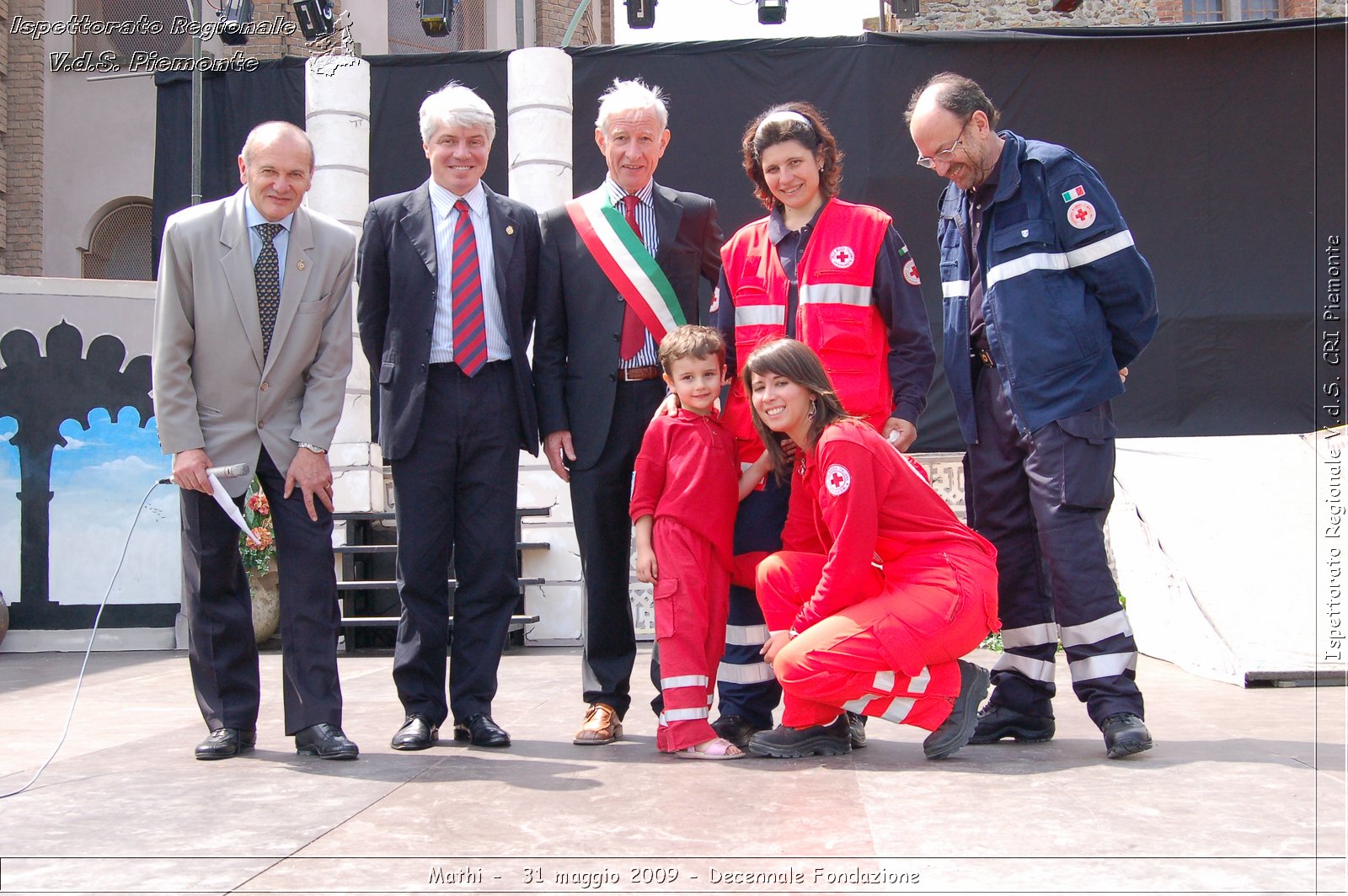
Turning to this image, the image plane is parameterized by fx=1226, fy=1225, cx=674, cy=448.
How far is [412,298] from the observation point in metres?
3.42

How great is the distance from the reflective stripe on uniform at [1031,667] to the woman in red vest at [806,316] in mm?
451

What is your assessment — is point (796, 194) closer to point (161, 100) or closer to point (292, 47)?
point (161, 100)

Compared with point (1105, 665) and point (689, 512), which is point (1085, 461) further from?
point (689, 512)

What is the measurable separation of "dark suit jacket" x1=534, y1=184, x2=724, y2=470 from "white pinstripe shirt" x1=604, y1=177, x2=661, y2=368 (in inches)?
0.7

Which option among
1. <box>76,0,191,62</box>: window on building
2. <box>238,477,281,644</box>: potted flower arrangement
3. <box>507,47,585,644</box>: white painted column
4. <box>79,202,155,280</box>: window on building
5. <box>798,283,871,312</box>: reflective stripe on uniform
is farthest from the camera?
<box>76,0,191,62</box>: window on building

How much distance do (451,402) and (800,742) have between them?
1.32 metres

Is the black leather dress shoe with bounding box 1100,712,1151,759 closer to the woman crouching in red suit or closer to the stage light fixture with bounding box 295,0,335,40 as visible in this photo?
the woman crouching in red suit

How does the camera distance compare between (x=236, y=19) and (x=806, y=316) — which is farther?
(x=236, y=19)

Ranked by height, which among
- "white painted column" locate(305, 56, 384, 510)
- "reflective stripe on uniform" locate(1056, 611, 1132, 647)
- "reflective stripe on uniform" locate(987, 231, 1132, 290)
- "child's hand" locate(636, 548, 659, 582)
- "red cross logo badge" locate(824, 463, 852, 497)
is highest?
"white painted column" locate(305, 56, 384, 510)

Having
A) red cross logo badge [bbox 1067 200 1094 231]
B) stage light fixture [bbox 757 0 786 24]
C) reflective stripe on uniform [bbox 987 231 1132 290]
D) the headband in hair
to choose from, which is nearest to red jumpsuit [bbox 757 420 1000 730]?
reflective stripe on uniform [bbox 987 231 1132 290]

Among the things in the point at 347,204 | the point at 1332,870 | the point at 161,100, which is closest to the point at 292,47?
the point at 161,100

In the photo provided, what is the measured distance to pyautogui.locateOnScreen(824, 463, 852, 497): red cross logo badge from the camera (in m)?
2.99

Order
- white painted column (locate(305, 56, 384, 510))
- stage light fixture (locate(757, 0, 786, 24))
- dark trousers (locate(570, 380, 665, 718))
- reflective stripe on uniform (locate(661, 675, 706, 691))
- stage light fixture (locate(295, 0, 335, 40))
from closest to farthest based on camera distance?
reflective stripe on uniform (locate(661, 675, 706, 691)) → dark trousers (locate(570, 380, 665, 718)) → white painted column (locate(305, 56, 384, 510)) → stage light fixture (locate(295, 0, 335, 40)) → stage light fixture (locate(757, 0, 786, 24))

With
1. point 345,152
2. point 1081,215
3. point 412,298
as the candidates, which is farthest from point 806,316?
point 345,152
